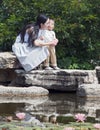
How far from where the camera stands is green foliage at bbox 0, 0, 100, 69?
11375 mm

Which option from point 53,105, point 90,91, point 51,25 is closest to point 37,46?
→ point 51,25

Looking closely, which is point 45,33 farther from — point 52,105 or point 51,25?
point 52,105

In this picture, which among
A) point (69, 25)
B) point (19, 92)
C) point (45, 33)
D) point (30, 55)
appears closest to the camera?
point (19, 92)

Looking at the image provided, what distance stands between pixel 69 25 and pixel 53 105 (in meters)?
3.45

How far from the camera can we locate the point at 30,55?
1012 cm

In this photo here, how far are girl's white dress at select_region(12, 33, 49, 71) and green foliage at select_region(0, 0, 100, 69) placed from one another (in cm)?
110

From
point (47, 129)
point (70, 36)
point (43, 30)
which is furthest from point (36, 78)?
point (47, 129)

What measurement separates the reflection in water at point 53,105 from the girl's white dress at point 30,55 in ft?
3.14

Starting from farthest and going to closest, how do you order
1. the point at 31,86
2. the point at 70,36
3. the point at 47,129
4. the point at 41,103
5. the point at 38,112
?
the point at 70,36 < the point at 31,86 < the point at 41,103 < the point at 38,112 < the point at 47,129

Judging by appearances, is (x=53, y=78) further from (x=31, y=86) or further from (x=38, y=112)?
(x=38, y=112)

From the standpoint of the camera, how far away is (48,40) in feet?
33.3

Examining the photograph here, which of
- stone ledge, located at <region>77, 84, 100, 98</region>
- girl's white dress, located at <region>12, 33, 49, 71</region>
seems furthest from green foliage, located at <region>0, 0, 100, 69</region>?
stone ledge, located at <region>77, 84, 100, 98</region>

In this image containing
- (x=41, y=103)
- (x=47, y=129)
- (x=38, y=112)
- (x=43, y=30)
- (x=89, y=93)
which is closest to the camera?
(x=47, y=129)

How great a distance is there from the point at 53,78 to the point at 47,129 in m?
4.84
